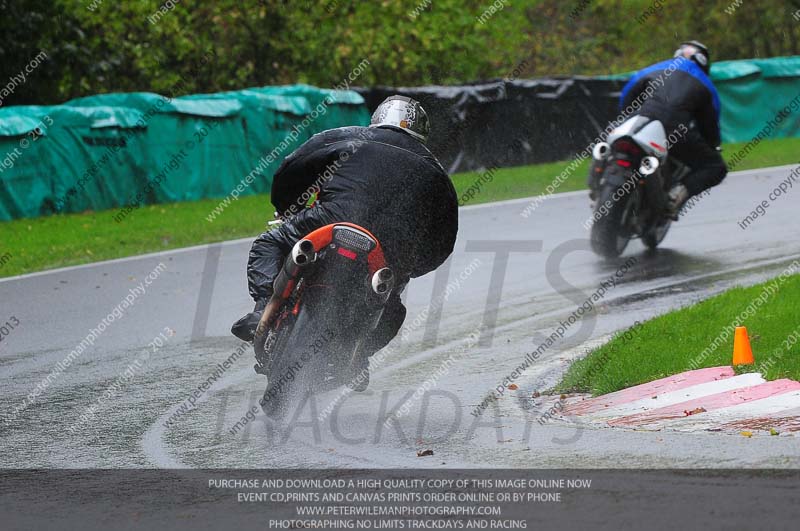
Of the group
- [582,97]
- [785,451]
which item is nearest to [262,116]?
[582,97]

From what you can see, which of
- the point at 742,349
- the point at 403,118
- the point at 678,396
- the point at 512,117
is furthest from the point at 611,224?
the point at 512,117

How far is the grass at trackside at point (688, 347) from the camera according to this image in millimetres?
7629

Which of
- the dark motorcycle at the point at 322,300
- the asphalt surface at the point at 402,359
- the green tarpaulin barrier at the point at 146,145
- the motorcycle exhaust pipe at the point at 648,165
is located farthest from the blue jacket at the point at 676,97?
the green tarpaulin barrier at the point at 146,145

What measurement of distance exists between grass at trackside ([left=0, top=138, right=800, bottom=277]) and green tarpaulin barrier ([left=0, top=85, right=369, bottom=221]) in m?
0.42

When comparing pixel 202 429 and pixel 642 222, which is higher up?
pixel 202 429

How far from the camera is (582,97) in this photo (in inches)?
964

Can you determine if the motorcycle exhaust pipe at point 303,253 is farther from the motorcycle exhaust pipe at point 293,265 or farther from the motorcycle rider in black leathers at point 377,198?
the motorcycle rider in black leathers at point 377,198

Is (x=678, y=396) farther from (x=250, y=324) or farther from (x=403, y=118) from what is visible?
(x=250, y=324)

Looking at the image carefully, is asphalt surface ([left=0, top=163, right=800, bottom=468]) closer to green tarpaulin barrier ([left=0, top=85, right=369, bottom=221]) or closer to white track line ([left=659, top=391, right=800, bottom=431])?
white track line ([left=659, top=391, right=800, bottom=431])

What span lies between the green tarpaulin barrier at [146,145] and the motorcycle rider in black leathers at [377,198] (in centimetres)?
1177

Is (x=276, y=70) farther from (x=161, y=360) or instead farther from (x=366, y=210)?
(x=366, y=210)

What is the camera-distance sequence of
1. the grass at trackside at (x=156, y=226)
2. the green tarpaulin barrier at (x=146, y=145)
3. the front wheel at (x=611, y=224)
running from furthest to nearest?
the green tarpaulin barrier at (x=146, y=145)
the grass at trackside at (x=156, y=226)
the front wheel at (x=611, y=224)

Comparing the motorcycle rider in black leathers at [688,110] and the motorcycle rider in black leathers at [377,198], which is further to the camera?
the motorcycle rider in black leathers at [688,110]

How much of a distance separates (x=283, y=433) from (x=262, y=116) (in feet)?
50.3
